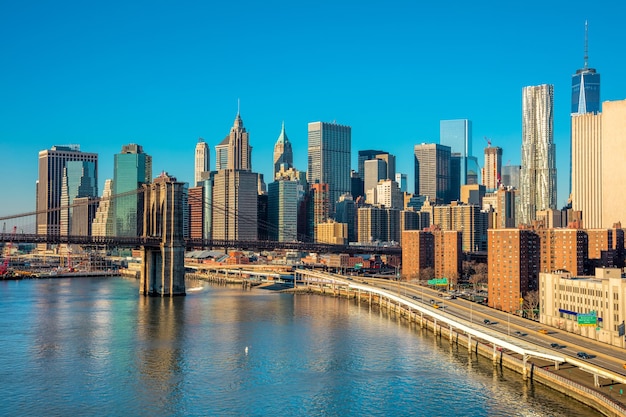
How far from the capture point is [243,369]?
50.7 m

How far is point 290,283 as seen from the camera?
127 meters

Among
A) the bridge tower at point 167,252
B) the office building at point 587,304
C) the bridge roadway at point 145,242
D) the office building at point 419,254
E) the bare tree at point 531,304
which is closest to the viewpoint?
the office building at point 587,304

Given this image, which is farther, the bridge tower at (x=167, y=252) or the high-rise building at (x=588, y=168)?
the high-rise building at (x=588, y=168)

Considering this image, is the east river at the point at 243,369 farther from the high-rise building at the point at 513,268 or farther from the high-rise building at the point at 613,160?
the high-rise building at the point at 613,160

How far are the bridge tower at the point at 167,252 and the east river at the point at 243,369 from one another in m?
A: 18.9

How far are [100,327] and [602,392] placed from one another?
4715cm

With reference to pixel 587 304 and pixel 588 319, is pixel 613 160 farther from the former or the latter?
pixel 588 319

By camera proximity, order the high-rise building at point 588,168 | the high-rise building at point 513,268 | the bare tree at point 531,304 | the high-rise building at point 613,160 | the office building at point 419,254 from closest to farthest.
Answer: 1. the bare tree at point 531,304
2. the high-rise building at point 513,268
3. the office building at point 419,254
4. the high-rise building at point 613,160
5. the high-rise building at point 588,168

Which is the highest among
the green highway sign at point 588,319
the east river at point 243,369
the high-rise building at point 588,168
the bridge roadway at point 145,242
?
the high-rise building at point 588,168

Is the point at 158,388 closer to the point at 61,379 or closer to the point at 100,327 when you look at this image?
the point at 61,379

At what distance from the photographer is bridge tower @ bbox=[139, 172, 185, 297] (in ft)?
331

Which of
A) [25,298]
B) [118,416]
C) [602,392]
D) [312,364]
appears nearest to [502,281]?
[312,364]

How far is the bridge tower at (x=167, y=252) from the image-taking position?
10094cm

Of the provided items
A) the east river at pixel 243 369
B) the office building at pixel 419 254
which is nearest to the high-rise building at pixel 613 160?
the office building at pixel 419 254
